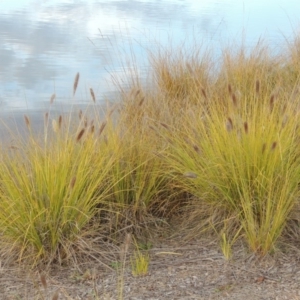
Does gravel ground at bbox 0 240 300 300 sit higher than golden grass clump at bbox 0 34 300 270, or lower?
lower

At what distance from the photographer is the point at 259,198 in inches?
122

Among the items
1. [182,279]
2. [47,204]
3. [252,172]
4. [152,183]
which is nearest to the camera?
[182,279]

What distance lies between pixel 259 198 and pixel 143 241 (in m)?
0.71

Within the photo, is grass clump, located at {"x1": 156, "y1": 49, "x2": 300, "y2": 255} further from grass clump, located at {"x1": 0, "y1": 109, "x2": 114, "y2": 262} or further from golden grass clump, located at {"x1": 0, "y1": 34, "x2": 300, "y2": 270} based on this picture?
grass clump, located at {"x1": 0, "y1": 109, "x2": 114, "y2": 262}

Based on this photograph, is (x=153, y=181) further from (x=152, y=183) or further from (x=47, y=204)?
(x=47, y=204)

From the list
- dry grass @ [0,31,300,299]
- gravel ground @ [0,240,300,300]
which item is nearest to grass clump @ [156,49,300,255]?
dry grass @ [0,31,300,299]

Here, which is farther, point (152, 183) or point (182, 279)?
point (152, 183)

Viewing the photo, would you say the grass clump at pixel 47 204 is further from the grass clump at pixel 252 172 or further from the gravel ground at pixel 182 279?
the grass clump at pixel 252 172

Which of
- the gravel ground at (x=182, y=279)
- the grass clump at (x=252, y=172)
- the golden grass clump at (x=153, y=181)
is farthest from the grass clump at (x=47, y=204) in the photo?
the grass clump at (x=252, y=172)

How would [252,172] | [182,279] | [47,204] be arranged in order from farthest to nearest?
[252,172]
[47,204]
[182,279]

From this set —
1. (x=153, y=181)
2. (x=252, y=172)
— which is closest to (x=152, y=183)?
(x=153, y=181)

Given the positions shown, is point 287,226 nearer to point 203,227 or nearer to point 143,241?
point 203,227

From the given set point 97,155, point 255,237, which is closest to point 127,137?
point 97,155

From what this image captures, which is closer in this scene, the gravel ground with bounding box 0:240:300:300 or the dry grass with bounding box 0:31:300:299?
the gravel ground with bounding box 0:240:300:300
